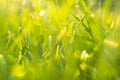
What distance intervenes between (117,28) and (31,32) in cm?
32

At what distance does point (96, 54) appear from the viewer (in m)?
1.45

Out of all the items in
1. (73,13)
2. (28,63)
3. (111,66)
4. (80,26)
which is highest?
(73,13)

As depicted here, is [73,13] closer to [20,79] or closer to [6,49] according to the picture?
[6,49]

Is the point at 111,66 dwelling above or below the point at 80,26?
below

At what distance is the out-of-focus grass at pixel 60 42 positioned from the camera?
137cm

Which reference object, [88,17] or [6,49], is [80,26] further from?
[6,49]

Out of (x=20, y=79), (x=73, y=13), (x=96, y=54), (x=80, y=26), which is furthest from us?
(x=73, y=13)

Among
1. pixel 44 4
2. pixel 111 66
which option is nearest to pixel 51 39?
pixel 111 66

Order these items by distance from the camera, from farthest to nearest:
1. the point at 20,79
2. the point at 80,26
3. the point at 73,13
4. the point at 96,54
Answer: the point at 73,13
the point at 80,26
the point at 96,54
the point at 20,79

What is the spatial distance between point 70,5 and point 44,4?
0.65ft

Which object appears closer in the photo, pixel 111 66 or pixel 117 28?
pixel 111 66

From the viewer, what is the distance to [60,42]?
1.53 metres

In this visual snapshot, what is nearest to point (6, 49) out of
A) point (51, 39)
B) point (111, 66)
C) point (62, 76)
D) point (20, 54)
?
point (20, 54)

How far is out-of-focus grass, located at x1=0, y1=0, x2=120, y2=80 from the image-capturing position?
Answer: 1.37m
